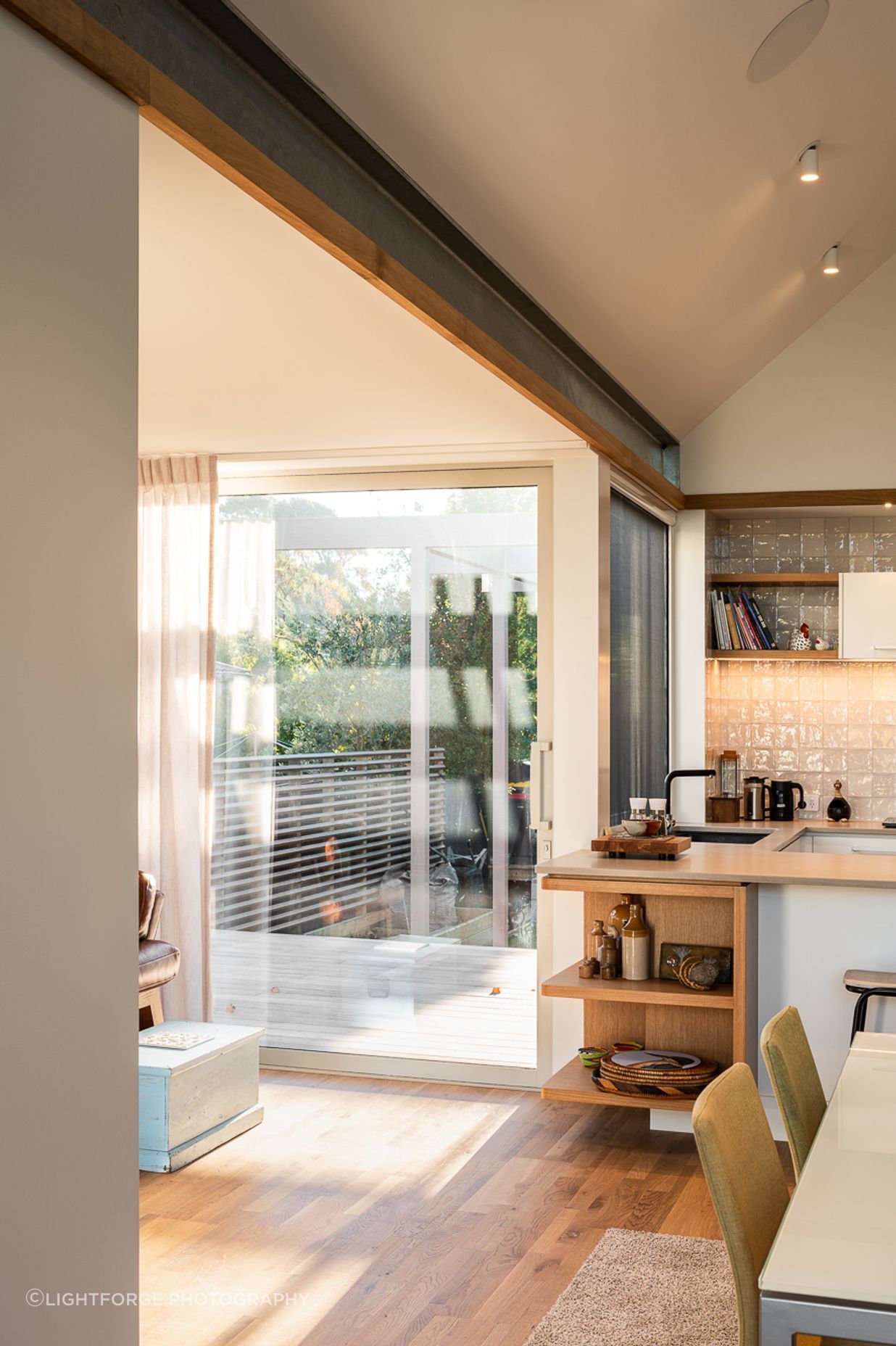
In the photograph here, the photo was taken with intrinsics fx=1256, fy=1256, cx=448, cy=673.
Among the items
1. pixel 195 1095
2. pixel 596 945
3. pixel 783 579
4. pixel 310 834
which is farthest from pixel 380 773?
pixel 783 579

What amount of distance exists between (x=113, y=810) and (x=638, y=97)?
2316mm

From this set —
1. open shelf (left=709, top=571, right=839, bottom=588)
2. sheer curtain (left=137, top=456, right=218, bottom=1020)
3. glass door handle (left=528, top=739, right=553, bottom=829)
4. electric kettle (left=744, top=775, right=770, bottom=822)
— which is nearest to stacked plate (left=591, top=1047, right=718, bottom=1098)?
glass door handle (left=528, top=739, right=553, bottom=829)

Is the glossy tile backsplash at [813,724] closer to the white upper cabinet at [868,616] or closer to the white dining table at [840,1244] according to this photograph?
the white upper cabinet at [868,616]

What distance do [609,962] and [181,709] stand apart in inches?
80.3

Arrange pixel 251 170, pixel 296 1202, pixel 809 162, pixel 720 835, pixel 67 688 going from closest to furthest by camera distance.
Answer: pixel 67 688 → pixel 251 170 → pixel 296 1202 → pixel 809 162 → pixel 720 835

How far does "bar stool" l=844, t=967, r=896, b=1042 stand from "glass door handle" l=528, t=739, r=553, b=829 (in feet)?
4.87

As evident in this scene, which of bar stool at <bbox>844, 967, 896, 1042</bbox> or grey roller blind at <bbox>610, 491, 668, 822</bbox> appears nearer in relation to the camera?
bar stool at <bbox>844, 967, 896, 1042</bbox>

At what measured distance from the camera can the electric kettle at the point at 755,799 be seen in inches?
254

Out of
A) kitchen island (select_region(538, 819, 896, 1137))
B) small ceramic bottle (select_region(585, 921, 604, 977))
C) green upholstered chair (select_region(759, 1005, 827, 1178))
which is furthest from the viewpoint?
small ceramic bottle (select_region(585, 921, 604, 977))

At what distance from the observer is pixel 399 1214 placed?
371 centimetres

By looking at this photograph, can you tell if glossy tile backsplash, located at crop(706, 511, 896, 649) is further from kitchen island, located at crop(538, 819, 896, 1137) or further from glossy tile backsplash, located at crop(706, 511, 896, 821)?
kitchen island, located at crop(538, 819, 896, 1137)

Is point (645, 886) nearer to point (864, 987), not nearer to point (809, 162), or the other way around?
point (864, 987)

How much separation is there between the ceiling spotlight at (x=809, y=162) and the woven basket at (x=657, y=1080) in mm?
3036

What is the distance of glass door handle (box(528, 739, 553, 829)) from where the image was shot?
17.0 feet
